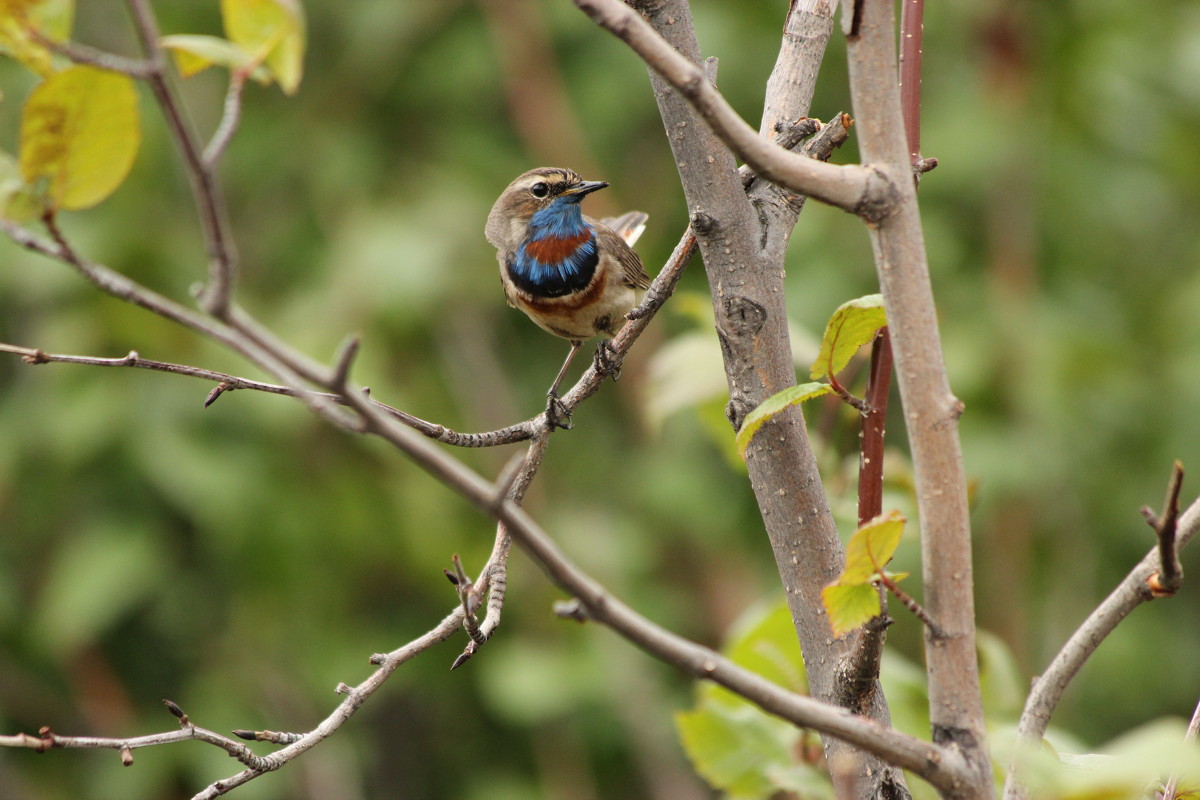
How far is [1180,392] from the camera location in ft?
11.8

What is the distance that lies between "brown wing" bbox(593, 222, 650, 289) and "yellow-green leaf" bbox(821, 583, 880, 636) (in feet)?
5.97

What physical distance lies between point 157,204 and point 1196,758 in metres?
3.85

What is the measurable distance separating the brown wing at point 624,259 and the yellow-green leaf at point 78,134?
1.90 meters

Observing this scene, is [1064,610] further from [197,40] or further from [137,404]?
[197,40]

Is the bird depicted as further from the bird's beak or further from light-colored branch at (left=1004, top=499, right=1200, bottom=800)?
light-colored branch at (left=1004, top=499, right=1200, bottom=800)

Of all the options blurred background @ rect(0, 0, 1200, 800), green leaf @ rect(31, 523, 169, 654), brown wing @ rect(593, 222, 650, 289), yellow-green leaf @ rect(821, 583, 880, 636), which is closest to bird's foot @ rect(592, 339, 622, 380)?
yellow-green leaf @ rect(821, 583, 880, 636)

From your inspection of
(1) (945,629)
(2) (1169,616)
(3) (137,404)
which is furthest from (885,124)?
(2) (1169,616)

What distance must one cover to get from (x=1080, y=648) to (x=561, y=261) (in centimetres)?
187

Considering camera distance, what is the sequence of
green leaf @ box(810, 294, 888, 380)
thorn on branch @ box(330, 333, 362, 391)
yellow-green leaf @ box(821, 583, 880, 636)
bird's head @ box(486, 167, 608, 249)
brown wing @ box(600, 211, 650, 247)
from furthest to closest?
1. brown wing @ box(600, 211, 650, 247)
2. bird's head @ box(486, 167, 608, 249)
3. green leaf @ box(810, 294, 888, 380)
4. yellow-green leaf @ box(821, 583, 880, 636)
5. thorn on branch @ box(330, 333, 362, 391)

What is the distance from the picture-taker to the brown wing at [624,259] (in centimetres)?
267

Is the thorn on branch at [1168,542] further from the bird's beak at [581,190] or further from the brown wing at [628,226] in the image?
the brown wing at [628,226]

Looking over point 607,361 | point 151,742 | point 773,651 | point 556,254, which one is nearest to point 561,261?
point 556,254

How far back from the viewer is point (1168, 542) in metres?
0.77

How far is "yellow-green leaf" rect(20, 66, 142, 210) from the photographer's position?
2.44 feet
